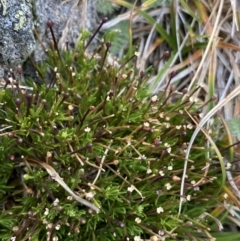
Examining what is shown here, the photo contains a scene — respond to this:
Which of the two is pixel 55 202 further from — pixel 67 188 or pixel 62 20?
pixel 62 20

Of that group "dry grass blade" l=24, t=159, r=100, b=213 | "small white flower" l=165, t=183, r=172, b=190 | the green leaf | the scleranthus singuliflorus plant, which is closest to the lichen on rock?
the scleranthus singuliflorus plant

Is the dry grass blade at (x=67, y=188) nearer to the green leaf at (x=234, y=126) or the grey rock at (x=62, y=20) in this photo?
the grey rock at (x=62, y=20)

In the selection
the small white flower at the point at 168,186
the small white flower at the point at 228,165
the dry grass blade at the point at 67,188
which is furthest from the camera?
the small white flower at the point at 228,165

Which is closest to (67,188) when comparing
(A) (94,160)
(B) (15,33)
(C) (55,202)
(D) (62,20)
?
(C) (55,202)

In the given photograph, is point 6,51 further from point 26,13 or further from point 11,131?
point 11,131

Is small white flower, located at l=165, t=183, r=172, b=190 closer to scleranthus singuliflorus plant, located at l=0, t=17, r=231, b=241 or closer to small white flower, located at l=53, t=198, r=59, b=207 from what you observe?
scleranthus singuliflorus plant, located at l=0, t=17, r=231, b=241

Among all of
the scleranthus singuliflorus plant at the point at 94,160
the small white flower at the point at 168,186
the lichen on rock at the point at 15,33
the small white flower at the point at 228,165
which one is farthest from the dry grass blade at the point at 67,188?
the small white flower at the point at 228,165

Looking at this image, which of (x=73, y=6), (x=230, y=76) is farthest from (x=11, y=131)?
(x=230, y=76)
